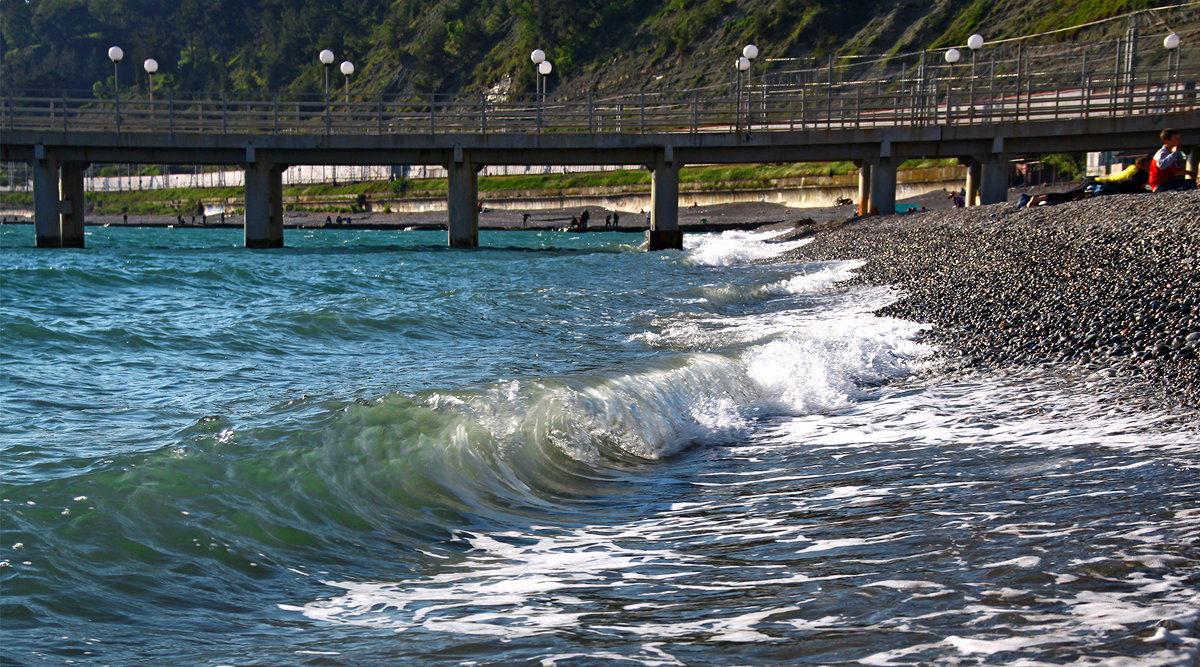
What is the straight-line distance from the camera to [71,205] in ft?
125

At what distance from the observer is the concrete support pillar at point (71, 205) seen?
38.0 m

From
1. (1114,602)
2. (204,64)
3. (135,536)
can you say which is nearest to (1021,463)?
(1114,602)

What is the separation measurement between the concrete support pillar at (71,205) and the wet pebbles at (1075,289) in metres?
29.2

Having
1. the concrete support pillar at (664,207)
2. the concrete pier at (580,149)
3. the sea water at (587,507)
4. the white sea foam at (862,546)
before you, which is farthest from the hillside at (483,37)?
the white sea foam at (862,546)

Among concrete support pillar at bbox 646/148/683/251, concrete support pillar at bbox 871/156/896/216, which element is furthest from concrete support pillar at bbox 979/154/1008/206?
concrete support pillar at bbox 646/148/683/251

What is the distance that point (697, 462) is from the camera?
741 centimetres

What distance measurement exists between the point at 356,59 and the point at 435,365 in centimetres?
14652

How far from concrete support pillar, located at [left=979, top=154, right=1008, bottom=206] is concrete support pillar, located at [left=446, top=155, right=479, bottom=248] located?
1699 cm

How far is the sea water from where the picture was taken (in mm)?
3854

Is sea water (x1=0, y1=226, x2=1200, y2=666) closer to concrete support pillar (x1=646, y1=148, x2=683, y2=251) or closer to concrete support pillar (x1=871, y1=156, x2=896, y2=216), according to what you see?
concrete support pillar (x1=646, y1=148, x2=683, y2=251)

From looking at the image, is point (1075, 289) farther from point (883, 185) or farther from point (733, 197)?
point (733, 197)

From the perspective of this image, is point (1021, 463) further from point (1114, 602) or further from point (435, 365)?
point (435, 365)

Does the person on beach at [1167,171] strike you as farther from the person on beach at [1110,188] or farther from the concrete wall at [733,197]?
the concrete wall at [733,197]

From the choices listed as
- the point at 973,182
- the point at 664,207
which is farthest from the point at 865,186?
the point at 664,207
